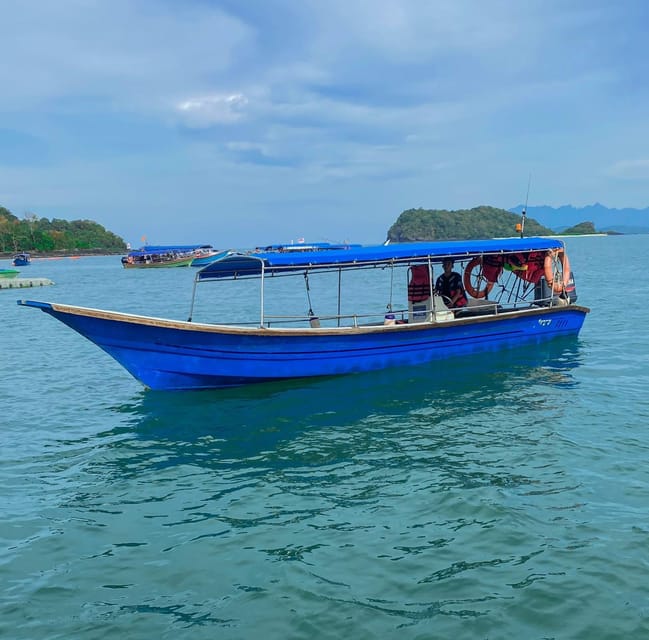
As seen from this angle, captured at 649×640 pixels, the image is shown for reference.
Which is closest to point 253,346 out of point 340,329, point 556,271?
point 340,329

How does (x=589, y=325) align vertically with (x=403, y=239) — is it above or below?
below

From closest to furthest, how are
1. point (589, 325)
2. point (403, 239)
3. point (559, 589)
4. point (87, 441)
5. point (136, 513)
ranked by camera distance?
point (559, 589) < point (136, 513) < point (87, 441) < point (589, 325) < point (403, 239)

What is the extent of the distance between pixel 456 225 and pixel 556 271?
161 m

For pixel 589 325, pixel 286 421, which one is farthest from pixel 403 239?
pixel 286 421

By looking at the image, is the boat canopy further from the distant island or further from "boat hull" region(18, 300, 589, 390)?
the distant island

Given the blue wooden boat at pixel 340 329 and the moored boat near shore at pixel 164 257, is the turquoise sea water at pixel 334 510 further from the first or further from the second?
the moored boat near shore at pixel 164 257

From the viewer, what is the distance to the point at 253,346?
11508 mm

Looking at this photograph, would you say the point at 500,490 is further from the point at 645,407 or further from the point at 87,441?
the point at 87,441

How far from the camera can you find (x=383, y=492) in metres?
7.43

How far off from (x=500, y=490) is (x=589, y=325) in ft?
49.2

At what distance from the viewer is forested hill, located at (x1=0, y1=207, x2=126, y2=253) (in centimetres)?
12156

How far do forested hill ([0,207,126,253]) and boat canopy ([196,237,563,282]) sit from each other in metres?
122

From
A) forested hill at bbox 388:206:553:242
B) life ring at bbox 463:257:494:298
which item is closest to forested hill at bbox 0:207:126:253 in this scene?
forested hill at bbox 388:206:553:242

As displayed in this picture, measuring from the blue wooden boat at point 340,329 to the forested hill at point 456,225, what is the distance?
489 feet
